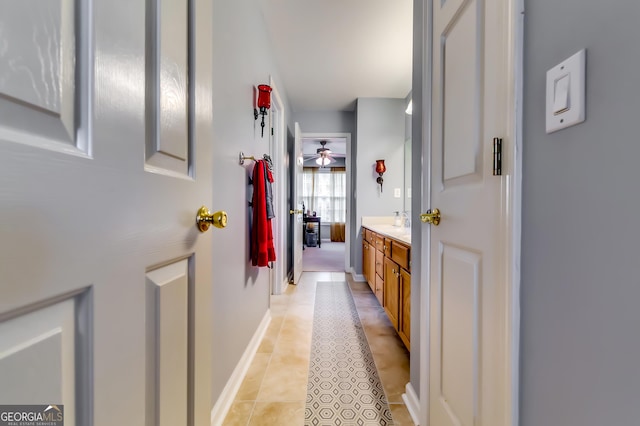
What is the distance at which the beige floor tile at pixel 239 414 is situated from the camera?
128 centimetres

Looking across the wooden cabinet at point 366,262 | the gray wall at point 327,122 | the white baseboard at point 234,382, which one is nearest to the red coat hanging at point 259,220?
the white baseboard at point 234,382

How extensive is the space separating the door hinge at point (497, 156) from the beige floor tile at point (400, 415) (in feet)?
4.00

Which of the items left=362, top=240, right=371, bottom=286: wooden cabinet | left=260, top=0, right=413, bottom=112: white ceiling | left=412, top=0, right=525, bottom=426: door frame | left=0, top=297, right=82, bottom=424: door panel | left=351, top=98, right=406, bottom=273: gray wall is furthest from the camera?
left=351, top=98, right=406, bottom=273: gray wall

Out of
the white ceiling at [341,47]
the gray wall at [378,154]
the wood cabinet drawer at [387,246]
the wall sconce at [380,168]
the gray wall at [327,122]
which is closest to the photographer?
the white ceiling at [341,47]

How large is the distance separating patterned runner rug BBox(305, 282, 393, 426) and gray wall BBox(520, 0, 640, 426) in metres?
0.94

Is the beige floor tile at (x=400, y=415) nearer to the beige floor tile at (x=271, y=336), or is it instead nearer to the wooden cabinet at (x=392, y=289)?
the wooden cabinet at (x=392, y=289)

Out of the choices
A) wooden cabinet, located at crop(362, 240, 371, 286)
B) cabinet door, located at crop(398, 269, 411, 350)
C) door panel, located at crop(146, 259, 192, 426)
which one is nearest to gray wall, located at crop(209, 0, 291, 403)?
door panel, located at crop(146, 259, 192, 426)

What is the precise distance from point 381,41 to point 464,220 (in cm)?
228

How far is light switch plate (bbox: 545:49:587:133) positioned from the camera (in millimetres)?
454

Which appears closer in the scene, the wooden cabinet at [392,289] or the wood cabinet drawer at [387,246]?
Answer: the wooden cabinet at [392,289]

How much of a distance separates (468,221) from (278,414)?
1.25m

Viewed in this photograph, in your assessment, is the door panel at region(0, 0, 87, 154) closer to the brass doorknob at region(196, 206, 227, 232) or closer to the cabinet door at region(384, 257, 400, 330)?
the brass doorknob at region(196, 206, 227, 232)

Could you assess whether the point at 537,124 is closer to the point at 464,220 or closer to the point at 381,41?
the point at 464,220

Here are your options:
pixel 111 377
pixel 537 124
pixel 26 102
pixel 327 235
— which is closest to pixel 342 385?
pixel 111 377
